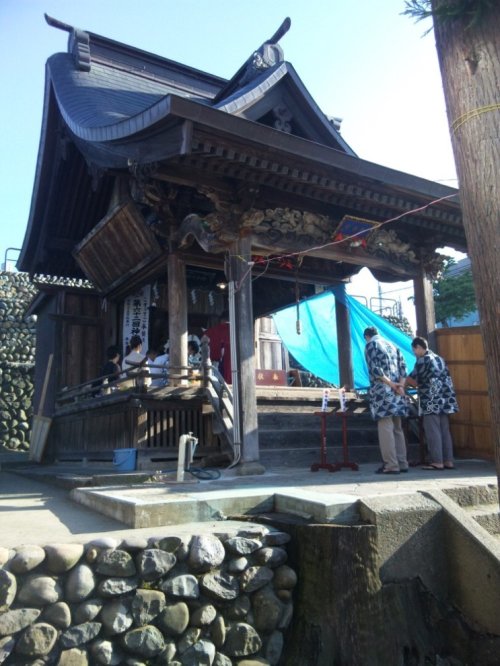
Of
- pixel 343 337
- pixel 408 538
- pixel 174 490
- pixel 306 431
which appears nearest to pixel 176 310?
pixel 306 431

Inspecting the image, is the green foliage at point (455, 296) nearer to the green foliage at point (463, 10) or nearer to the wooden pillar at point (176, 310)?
the wooden pillar at point (176, 310)

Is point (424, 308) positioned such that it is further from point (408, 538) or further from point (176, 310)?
point (408, 538)

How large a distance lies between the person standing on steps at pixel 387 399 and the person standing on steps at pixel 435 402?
43cm

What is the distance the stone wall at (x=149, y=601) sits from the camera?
2.90 metres

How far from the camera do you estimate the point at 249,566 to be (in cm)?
357

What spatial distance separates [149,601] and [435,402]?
4.88 meters

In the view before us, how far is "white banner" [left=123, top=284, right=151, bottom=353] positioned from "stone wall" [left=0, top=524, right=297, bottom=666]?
24.8 feet

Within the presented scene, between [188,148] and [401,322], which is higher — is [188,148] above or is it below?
below

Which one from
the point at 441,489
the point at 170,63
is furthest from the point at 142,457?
the point at 170,63

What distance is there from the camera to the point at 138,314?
35.4 feet

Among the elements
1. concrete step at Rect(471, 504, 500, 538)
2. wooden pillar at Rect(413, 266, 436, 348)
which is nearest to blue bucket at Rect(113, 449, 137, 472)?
concrete step at Rect(471, 504, 500, 538)

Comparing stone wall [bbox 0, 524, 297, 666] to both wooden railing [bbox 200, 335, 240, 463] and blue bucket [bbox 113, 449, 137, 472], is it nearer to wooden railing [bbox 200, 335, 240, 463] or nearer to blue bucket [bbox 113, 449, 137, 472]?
wooden railing [bbox 200, 335, 240, 463]

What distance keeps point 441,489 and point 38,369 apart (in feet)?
38.1

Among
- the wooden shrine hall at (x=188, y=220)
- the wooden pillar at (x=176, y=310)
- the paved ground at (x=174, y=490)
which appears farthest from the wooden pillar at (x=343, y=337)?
the wooden pillar at (x=176, y=310)
